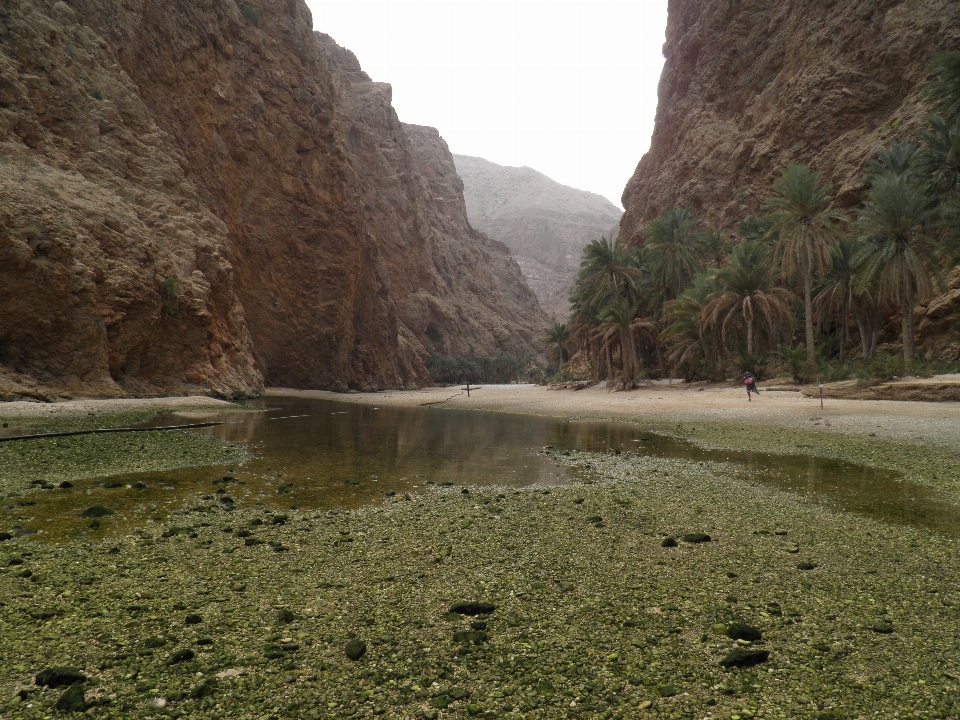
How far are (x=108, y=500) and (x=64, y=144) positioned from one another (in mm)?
32888

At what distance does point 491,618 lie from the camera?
371cm

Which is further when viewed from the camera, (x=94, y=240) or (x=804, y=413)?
(x=94, y=240)

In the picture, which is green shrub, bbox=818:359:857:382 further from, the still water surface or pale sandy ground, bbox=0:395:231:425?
pale sandy ground, bbox=0:395:231:425

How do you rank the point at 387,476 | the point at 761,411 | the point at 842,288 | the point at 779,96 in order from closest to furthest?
the point at 387,476 → the point at 761,411 → the point at 842,288 → the point at 779,96

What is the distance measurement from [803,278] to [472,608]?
4096 cm

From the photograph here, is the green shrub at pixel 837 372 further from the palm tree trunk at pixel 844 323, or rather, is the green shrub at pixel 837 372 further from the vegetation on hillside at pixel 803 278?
the palm tree trunk at pixel 844 323

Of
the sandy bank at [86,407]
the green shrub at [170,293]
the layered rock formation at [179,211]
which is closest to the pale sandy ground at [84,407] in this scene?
the sandy bank at [86,407]

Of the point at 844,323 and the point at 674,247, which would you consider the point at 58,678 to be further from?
the point at 674,247

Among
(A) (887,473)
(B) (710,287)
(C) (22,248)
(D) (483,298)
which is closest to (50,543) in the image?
(A) (887,473)

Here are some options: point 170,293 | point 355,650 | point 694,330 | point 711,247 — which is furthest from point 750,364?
point 355,650

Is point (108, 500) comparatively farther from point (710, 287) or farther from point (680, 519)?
point (710, 287)

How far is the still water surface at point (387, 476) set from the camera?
6.57 meters

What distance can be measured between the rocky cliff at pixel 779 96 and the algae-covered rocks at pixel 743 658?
35315 mm

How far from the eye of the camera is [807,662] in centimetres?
301
